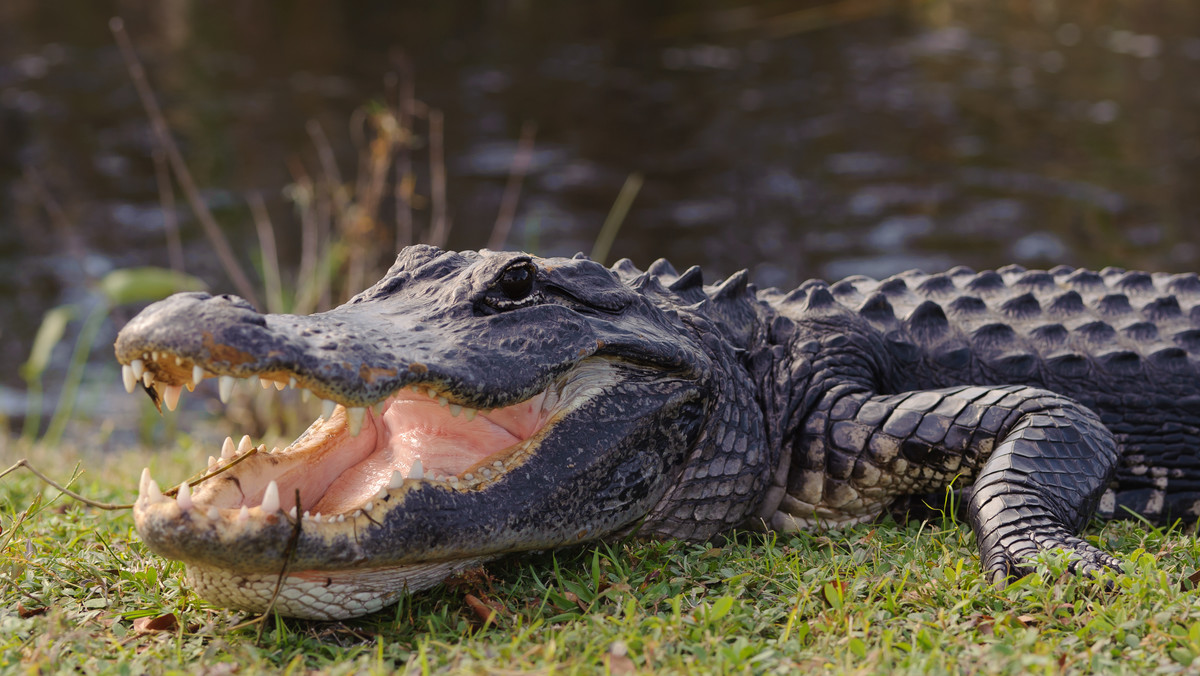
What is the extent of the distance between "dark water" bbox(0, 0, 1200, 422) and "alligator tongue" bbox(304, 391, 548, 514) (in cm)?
363

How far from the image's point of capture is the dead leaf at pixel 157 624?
2.51m

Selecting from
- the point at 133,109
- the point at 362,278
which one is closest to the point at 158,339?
the point at 362,278

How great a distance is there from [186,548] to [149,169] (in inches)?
368

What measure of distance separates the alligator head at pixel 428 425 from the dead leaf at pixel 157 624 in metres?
0.17

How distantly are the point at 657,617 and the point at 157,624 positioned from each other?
1.23 m

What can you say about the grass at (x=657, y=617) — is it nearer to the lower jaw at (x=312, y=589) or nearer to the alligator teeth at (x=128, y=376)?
the lower jaw at (x=312, y=589)

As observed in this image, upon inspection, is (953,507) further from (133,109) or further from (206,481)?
Answer: (133,109)

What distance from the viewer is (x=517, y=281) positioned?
2.84 m

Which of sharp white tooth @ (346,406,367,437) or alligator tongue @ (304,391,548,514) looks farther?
alligator tongue @ (304,391,548,514)

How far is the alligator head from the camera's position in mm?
2262

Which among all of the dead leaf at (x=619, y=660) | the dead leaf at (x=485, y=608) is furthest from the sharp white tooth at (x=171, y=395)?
the dead leaf at (x=619, y=660)

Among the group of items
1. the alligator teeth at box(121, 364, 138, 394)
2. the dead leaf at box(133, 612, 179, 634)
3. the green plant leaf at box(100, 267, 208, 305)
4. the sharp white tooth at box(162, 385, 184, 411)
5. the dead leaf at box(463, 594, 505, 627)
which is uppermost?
the alligator teeth at box(121, 364, 138, 394)

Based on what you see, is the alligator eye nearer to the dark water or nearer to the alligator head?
the alligator head

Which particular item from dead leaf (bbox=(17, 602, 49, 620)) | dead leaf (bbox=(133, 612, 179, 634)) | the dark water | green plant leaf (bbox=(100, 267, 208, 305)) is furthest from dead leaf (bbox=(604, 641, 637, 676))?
the dark water
